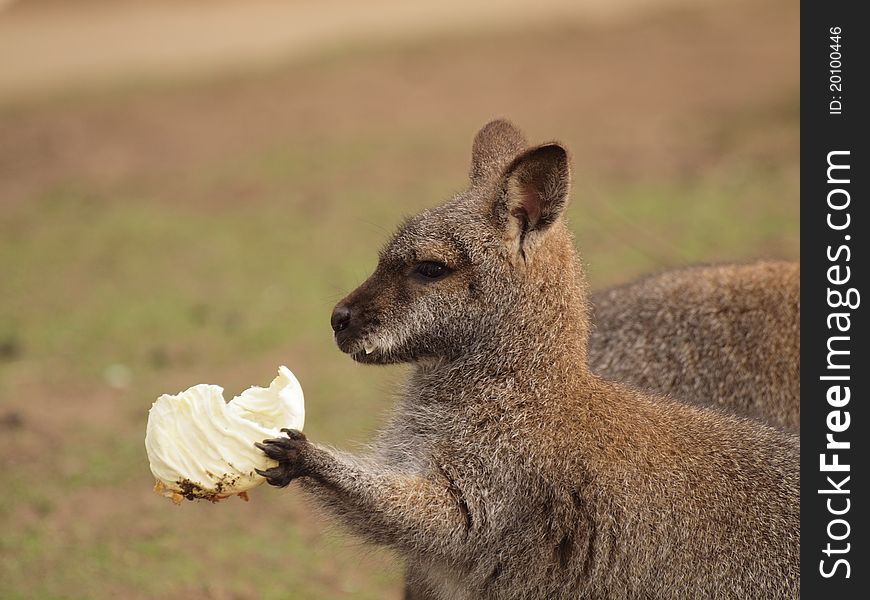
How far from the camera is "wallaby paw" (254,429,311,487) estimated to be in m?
4.52

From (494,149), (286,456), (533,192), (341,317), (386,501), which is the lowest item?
(386,501)

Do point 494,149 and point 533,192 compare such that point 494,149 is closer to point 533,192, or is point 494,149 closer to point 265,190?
point 533,192

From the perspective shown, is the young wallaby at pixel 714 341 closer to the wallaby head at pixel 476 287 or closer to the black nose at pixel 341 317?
the wallaby head at pixel 476 287

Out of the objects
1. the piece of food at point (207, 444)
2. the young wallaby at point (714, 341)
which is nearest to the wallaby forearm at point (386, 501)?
the piece of food at point (207, 444)

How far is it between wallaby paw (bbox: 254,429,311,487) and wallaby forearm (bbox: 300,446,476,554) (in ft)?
0.15

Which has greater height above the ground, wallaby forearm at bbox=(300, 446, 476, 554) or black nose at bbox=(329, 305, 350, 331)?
black nose at bbox=(329, 305, 350, 331)

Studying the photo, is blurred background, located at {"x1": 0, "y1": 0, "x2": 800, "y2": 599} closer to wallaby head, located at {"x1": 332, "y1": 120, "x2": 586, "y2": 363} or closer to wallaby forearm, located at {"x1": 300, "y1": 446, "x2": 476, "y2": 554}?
wallaby forearm, located at {"x1": 300, "y1": 446, "x2": 476, "y2": 554}

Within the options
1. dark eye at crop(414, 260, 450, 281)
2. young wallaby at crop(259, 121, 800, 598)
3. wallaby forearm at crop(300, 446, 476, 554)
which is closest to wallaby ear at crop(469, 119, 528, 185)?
young wallaby at crop(259, 121, 800, 598)

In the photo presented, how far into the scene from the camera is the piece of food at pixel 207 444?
4.56 m

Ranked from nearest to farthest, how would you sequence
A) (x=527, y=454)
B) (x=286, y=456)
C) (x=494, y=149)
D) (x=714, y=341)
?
(x=286, y=456), (x=527, y=454), (x=494, y=149), (x=714, y=341)

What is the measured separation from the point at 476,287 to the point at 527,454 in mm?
668

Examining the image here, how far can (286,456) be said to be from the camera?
4.54 metres
